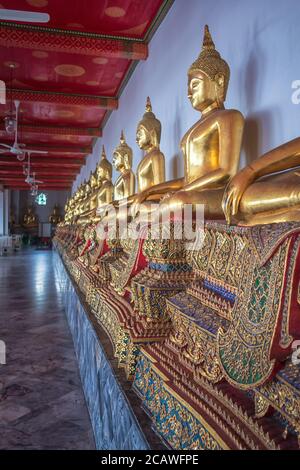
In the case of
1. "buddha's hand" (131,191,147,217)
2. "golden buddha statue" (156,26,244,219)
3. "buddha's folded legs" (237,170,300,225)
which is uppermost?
"golden buddha statue" (156,26,244,219)

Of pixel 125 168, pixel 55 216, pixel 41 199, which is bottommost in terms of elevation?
pixel 125 168

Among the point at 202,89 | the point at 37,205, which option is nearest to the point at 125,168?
the point at 202,89

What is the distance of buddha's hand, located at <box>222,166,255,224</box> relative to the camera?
3.87 ft

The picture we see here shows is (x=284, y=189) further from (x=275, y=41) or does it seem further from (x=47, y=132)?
(x=47, y=132)

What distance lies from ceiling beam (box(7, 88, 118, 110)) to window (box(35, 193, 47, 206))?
55.3ft

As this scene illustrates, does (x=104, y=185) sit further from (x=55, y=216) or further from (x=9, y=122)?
(x=55, y=216)

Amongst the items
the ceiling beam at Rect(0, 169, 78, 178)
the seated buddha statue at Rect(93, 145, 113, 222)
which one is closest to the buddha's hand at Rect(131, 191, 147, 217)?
the seated buddha statue at Rect(93, 145, 113, 222)

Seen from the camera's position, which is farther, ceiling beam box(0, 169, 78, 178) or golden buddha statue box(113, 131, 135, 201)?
ceiling beam box(0, 169, 78, 178)

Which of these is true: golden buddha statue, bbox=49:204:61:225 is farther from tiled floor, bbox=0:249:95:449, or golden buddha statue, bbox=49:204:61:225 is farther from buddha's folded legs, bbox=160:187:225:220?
buddha's folded legs, bbox=160:187:225:220

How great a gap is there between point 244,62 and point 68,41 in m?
2.50

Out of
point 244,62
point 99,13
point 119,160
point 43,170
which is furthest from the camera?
point 43,170

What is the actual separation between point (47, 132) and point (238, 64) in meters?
6.34

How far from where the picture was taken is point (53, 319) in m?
3.88

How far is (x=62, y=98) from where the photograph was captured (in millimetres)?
6016
